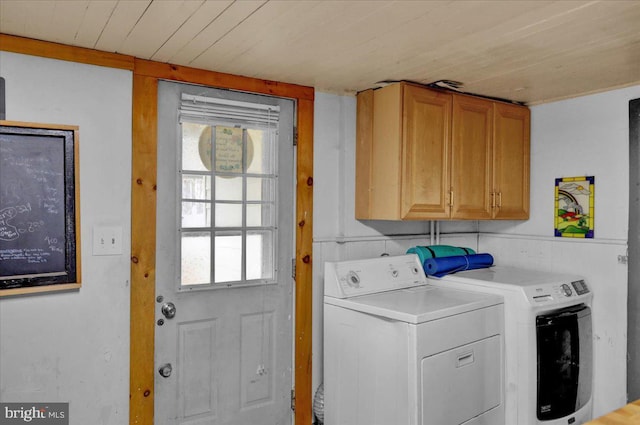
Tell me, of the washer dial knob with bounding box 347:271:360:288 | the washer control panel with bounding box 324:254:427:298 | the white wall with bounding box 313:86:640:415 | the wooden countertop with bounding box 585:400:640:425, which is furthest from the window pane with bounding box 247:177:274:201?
the wooden countertop with bounding box 585:400:640:425

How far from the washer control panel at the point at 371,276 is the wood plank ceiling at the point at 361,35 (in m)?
1.08

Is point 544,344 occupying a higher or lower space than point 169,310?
lower

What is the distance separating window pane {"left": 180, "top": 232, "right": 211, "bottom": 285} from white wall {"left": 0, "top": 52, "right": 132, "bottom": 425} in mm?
292

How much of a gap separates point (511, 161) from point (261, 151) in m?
1.75

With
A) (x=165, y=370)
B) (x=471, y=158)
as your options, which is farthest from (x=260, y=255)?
(x=471, y=158)

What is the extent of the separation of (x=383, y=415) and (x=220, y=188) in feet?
4.79

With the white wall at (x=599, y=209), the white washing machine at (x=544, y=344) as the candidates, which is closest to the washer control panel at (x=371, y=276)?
the white washing machine at (x=544, y=344)

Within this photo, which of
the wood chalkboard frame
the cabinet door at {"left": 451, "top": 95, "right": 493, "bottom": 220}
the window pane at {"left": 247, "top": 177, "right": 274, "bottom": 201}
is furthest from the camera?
the cabinet door at {"left": 451, "top": 95, "right": 493, "bottom": 220}

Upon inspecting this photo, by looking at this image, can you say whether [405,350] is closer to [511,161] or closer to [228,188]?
[228,188]

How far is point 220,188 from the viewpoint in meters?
2.53

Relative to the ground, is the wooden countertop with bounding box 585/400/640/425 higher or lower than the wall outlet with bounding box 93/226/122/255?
lower

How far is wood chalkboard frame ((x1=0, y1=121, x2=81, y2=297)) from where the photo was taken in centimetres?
199

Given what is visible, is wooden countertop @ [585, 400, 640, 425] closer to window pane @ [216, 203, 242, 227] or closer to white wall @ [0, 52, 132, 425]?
window pane @ [216, 203, 242, 227]

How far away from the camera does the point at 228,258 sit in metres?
2.55
